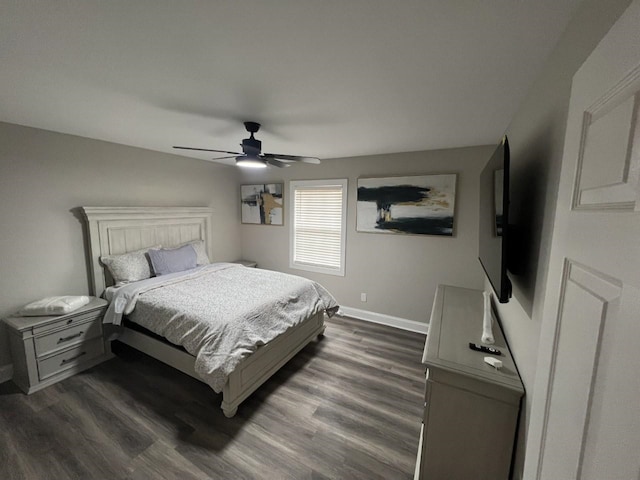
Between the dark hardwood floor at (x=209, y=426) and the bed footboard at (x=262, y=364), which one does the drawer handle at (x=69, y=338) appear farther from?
the bed footboard at (x=262, y=364)

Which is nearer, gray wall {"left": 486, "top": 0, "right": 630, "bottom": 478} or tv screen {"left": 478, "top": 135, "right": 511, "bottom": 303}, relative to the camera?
gray wall {"left": 486, "top": 0, "right": 630, "bottom": 478}

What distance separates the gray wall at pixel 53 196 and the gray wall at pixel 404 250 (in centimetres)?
187

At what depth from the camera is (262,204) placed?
4363mm

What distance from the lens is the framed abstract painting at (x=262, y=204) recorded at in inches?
166

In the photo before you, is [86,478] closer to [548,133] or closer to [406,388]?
[406,388]

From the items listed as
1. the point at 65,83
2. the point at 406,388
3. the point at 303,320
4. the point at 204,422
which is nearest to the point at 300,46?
the point at 65,83

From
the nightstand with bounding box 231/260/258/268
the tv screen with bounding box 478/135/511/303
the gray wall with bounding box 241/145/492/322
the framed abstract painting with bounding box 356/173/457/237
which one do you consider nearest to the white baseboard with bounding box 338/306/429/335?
the gray wall with bounding box 241/145/492/322

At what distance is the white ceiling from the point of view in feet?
3.16

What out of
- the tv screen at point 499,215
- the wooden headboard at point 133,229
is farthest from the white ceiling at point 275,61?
the wooden headboard at point 133,229

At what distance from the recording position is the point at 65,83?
60.4 inches

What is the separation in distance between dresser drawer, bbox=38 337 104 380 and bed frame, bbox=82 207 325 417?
0.76ft

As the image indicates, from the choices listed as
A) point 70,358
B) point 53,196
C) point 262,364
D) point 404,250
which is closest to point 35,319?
point 70,358

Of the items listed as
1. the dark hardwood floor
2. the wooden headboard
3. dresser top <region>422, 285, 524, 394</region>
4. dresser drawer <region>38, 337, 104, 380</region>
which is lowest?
the dark hardwood floor

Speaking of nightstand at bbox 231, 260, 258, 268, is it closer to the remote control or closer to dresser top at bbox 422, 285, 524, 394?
dresser top at bbox 422, 285, 524, 394
